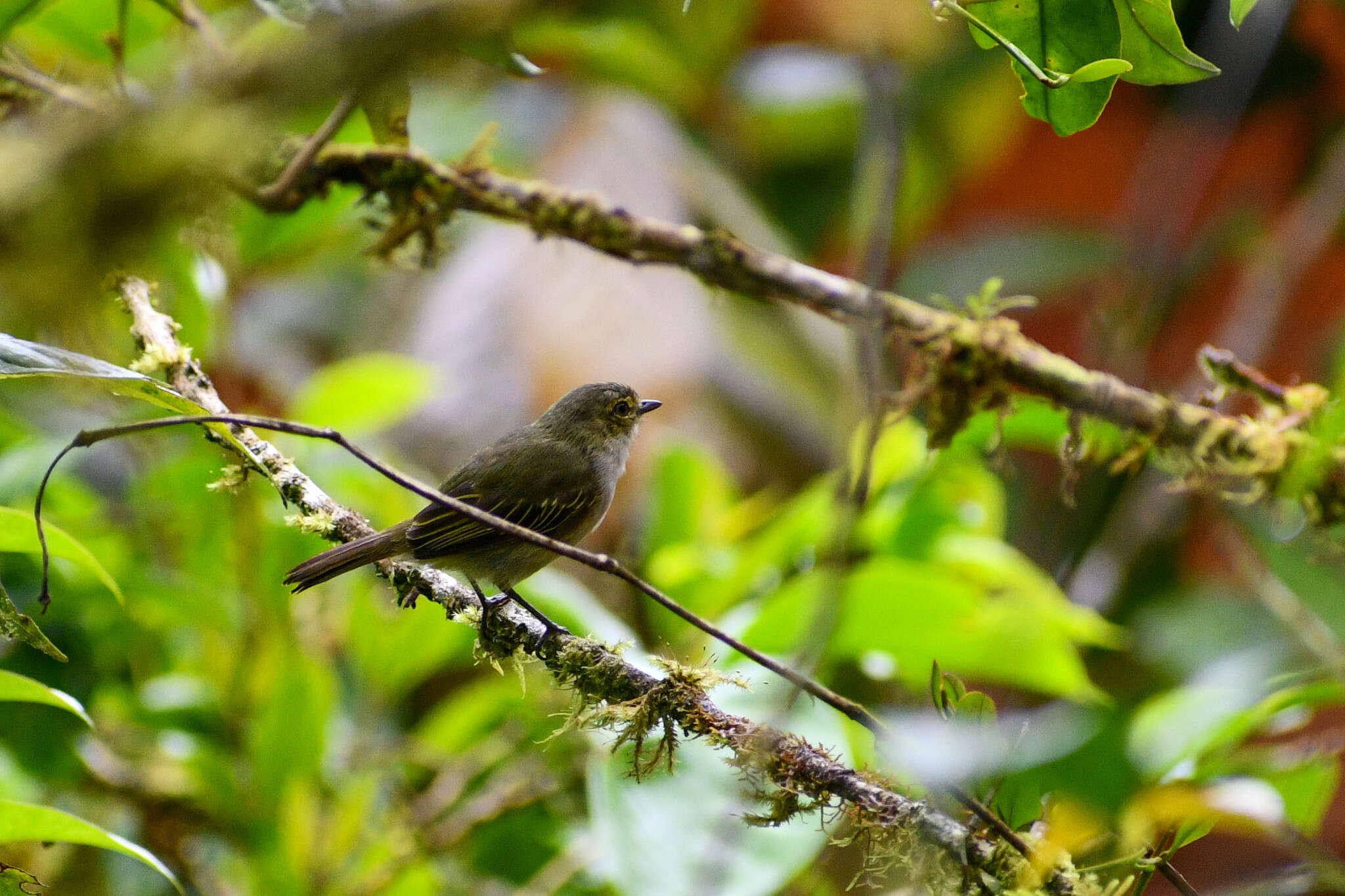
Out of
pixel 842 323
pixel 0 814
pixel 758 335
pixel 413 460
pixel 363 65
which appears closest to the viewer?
pixel 363 65

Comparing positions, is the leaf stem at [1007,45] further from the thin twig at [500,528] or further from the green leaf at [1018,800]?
the green leaf at [1018,800]

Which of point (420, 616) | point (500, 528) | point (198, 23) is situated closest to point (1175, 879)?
point (500, 528)

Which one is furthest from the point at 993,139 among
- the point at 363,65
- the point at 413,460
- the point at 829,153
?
the point at 363,65

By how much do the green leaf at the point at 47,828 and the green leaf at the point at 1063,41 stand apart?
1.89 meters

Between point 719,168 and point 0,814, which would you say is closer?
point 0,814

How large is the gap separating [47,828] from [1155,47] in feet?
7.04

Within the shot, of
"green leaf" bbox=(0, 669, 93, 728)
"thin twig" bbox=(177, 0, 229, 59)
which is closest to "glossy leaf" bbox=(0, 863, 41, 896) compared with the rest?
"green leaf" bbox=(0, 669, 93, 728)

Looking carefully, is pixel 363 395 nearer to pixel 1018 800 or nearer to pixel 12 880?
pixel 12 880

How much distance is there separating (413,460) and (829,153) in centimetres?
327

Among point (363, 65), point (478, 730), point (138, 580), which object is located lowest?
point (478, 730)

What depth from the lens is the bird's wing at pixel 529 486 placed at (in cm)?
297

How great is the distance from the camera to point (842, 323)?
7.61ft

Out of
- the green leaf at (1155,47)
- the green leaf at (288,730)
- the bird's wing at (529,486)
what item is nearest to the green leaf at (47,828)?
the green leaf at (288,730)

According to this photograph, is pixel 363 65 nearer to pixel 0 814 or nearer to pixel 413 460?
pixel 0 814
